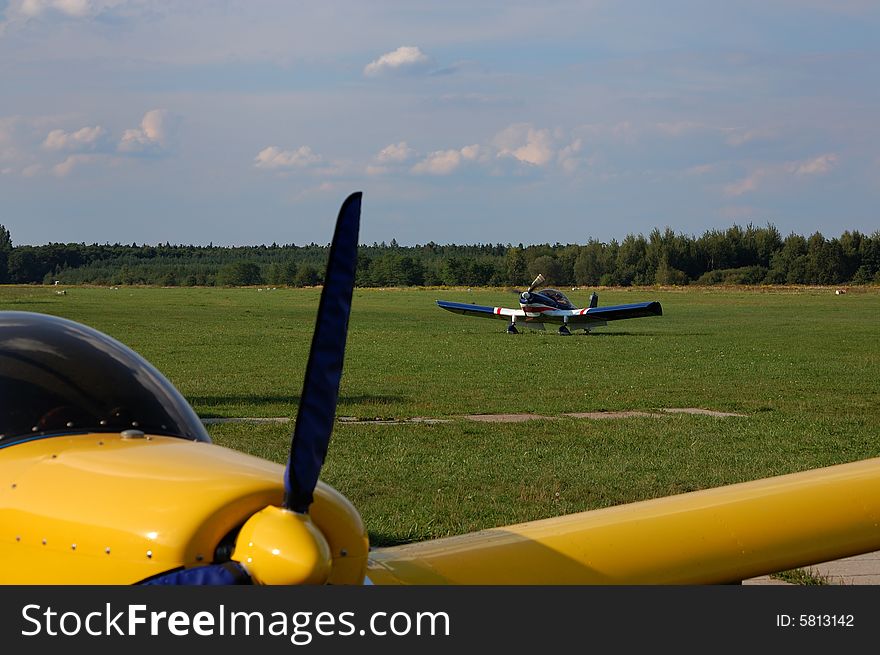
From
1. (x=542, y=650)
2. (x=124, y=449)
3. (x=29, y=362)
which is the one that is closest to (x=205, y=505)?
(x=124, y=449)

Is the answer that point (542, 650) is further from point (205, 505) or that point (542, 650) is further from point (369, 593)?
point (205, 505)

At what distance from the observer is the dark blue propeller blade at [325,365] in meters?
3.02

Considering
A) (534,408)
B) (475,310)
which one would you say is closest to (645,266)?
(475,310)

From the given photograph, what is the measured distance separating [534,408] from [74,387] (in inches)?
516

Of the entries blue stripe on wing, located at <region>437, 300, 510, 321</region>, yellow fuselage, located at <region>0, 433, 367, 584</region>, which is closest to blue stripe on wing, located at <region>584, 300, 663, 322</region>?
blue stripe on wing, located at <region>437, 300, 510, 321</region>

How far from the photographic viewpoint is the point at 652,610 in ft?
12.6

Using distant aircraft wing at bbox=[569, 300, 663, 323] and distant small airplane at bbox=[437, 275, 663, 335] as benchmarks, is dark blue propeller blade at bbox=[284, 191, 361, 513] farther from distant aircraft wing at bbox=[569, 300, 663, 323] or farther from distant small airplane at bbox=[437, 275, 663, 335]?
distant aircraft wing at bbox=[569, 300, 663, 323]

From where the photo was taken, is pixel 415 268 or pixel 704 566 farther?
pixel 415 268

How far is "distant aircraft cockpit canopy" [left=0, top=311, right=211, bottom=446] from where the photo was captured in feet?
13.4

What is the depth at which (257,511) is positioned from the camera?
321 cm

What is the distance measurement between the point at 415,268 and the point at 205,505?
143292 mm

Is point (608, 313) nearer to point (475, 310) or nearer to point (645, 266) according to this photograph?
point (475, 310)

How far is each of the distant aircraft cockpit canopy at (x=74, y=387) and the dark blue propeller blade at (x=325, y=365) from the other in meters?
1.23

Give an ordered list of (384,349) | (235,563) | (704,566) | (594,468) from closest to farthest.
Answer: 1. (235,563)
2. (704,566)
3. (594,468)
4. (384,349)
